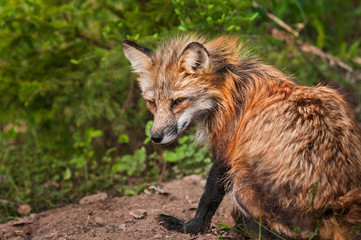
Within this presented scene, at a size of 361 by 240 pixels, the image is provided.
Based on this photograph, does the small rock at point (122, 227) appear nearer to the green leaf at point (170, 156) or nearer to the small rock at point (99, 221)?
the small rock at point (99, 221)

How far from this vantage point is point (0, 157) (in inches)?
265

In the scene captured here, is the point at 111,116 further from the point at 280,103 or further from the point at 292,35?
the point at 292,35

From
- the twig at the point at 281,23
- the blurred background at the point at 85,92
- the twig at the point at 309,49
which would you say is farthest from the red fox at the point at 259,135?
the twig at the point at 309,49

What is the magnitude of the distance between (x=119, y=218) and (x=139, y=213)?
236 mm

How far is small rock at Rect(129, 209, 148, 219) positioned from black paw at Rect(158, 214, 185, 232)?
30cm

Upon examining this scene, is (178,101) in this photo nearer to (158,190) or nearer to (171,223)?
(171,223)

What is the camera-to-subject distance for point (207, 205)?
3768 millimetres

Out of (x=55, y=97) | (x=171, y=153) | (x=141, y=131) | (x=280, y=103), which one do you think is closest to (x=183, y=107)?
(x=280, y=103)

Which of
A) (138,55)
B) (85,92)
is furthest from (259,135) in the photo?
(85,92)

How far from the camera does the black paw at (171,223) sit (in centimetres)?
386

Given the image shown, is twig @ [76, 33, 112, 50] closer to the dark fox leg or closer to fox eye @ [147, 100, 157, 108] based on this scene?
fox eye @ [147, 100, 157, 108]

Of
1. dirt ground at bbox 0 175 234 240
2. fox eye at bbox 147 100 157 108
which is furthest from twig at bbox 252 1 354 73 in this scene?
fox eye at bbox 147 100 157 108

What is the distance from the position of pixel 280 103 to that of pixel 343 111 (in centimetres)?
54

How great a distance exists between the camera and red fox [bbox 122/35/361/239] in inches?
115
